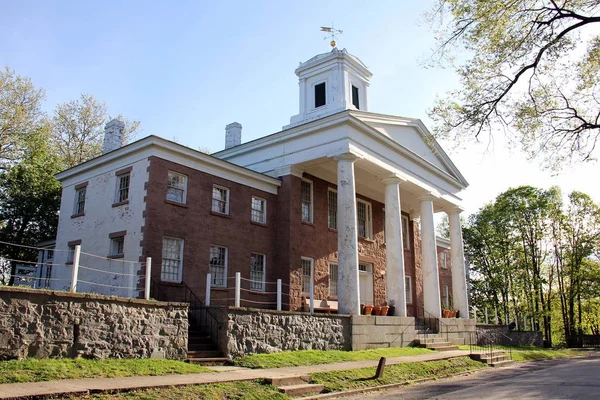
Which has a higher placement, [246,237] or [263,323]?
[246,237]

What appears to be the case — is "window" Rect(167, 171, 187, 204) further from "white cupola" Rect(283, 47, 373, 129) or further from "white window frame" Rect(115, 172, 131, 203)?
"white cupola" Rect(283, 47, 373, 129)

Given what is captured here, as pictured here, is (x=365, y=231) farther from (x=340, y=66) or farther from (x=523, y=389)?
(x=523, y=389)

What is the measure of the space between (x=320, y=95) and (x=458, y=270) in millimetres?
12526

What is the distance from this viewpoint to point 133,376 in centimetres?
1039

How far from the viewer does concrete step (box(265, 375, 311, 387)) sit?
443 inches

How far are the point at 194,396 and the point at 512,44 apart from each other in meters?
9.62

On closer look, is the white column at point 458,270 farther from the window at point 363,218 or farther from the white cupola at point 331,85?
the white cupola at point 331,85

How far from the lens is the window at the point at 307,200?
2348cm

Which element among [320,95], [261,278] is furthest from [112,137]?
[320,95]

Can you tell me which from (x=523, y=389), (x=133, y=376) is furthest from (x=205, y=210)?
(x=523, y=389)

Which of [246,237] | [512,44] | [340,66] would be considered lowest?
[246,237]

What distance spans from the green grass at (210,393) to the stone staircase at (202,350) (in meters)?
2.45

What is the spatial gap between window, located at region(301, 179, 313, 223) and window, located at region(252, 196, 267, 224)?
2.19 m

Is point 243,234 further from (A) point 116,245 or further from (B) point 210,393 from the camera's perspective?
(B) point 210,393
